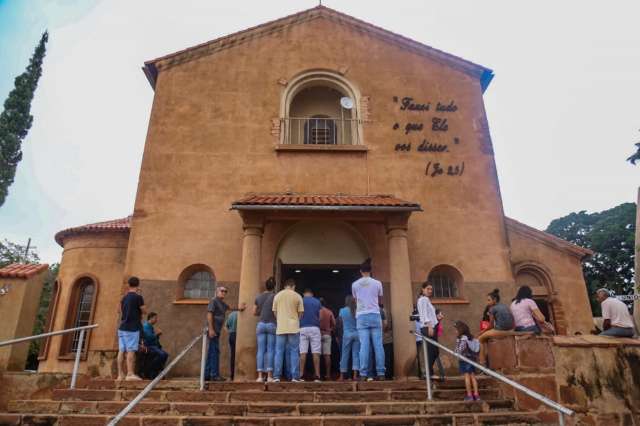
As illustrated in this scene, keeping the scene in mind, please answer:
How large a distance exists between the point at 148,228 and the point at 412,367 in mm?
7451

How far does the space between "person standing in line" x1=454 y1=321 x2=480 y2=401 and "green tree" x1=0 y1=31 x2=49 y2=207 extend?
2669cm

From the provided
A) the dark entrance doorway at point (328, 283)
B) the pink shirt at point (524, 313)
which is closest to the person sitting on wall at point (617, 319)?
the pink shirt at point (524, 313)

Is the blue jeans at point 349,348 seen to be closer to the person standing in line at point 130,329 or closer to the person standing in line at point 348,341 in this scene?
the person standing in line at point 348,341

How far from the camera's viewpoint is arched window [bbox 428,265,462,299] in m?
11.5

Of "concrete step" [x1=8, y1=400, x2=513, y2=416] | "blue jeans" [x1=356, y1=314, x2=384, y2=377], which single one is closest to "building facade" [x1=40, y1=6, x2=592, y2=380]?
"blue jeans" [x1=356, y1=314, x2=384, y2=377]

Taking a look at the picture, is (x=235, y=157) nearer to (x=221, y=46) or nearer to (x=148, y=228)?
(x=148, y=228)

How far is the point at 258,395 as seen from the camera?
7.20 m

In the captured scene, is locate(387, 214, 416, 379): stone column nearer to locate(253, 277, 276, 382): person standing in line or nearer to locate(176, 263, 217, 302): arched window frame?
locate(253, 277, 276, 382): person standing in line

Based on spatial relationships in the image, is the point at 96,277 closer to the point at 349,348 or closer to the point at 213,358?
the point at 213,358

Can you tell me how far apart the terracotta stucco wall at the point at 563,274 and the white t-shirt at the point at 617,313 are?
4.82 metres

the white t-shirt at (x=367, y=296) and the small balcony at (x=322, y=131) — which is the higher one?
the small balcony at (x=322, y=131)

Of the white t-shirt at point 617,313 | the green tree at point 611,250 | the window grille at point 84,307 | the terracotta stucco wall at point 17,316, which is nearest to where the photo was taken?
the white t-shirt at point 617,313

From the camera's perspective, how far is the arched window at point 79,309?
13.7 metres

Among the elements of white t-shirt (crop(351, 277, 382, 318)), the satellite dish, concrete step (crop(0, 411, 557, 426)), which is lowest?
concrete step (crop(0, 411, 557, 426))
